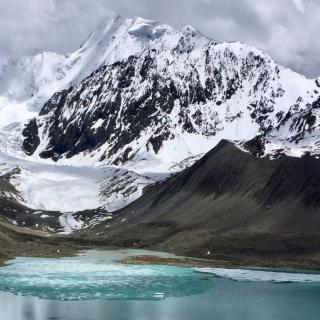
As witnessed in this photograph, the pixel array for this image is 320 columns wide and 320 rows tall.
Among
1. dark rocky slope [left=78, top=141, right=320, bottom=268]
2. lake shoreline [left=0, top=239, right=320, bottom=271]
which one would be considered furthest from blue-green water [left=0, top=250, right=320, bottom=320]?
dark rocky slope [left=78, top=141, right=320, bottom=268]

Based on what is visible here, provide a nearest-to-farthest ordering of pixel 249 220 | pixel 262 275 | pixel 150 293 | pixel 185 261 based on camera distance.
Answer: pixel 150 293 < pixel 262 275 < pixel 185 261 < pixel 249 220

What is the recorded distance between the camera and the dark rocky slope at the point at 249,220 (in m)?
135

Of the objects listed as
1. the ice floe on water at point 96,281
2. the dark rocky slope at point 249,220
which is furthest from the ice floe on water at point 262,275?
the dark rocky slope at point 249,220

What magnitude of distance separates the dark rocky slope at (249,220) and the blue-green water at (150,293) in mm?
21321

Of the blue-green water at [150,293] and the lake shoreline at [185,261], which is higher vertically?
the lake shoreline at [185,261]

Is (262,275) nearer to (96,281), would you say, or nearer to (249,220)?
(96,281)

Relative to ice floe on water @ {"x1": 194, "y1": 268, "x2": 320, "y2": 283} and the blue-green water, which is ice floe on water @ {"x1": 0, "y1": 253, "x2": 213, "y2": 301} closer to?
the blue-green water

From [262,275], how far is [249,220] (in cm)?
4869

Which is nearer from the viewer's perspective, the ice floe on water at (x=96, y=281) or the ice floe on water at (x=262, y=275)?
the ice floe on water at (x=96, y=281)

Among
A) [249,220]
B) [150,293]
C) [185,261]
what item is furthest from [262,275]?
[249,220]

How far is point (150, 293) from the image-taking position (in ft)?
285

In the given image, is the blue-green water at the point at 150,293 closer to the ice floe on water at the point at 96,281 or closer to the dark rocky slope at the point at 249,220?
the ice floe on water at the point at 96,281

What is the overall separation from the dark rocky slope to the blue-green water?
21.3m

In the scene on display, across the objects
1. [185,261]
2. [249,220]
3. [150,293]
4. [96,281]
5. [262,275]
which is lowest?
[150,293]
